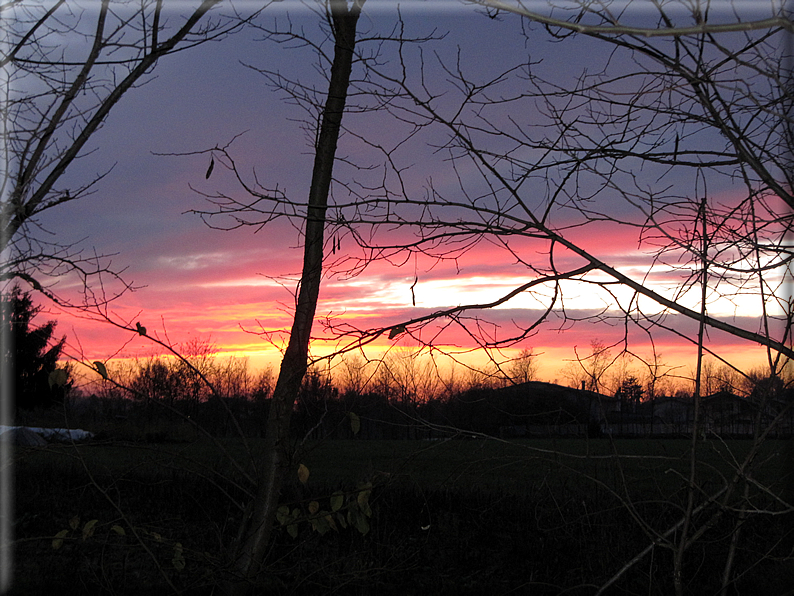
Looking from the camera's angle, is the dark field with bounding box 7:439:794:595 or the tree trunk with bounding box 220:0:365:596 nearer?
Answer: the tree trunk with bounding box 220:0:365:596

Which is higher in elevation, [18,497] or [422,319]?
[422,319]

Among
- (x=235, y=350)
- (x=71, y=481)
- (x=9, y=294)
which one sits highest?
(x=9, y=294)

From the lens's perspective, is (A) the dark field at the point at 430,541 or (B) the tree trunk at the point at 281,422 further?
(A) the dark field at the point at 430,541

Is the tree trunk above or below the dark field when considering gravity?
above

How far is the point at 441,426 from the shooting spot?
2.38 m

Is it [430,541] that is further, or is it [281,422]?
[430,541]

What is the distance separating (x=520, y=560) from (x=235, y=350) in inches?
244

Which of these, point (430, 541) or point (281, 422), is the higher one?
point (281, 422)

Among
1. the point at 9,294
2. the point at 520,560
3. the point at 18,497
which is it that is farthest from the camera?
the point at 18,497

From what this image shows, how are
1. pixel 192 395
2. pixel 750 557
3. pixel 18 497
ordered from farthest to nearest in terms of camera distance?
pixel 18 497 < pixel 750 557 < pixel 192 395

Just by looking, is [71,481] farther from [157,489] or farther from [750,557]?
[750,557]

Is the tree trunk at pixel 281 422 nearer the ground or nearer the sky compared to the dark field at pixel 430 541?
nearer the sky

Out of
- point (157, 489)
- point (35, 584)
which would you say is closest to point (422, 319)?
point (35, 584)

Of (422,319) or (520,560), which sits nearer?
(422,319)
